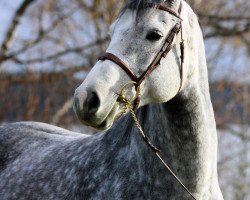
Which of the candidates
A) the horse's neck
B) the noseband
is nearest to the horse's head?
the noseband

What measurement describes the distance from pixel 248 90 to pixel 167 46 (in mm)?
17438

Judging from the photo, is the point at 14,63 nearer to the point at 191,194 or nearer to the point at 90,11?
the point at 90,11

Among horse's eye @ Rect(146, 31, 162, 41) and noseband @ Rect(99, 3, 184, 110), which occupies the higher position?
horse's eye @ Rect(146, 31, 162, 41)

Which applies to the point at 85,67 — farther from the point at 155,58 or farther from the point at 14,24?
the point at 155,58

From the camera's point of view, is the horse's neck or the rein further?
the horse's neck

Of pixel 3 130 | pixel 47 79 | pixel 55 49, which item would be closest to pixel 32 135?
pixel 3 130

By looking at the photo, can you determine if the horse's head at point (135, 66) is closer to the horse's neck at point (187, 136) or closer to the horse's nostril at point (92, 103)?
the horse's nostril at point (92, 103)

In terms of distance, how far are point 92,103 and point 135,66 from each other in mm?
392

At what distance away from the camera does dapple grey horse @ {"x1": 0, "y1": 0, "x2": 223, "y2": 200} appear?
496 centimetres

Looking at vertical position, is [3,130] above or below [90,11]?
above

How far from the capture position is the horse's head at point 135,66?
4.80 metres

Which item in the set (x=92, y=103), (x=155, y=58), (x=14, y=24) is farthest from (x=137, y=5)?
(x=14, y=24)

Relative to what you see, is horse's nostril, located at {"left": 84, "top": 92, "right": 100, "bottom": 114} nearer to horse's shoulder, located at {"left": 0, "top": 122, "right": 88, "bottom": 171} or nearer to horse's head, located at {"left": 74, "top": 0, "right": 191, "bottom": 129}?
horse's head, located at {"left": 74, "top": 0, "right": 191, "bottom": 129}

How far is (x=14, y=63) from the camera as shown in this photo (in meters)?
16.4
